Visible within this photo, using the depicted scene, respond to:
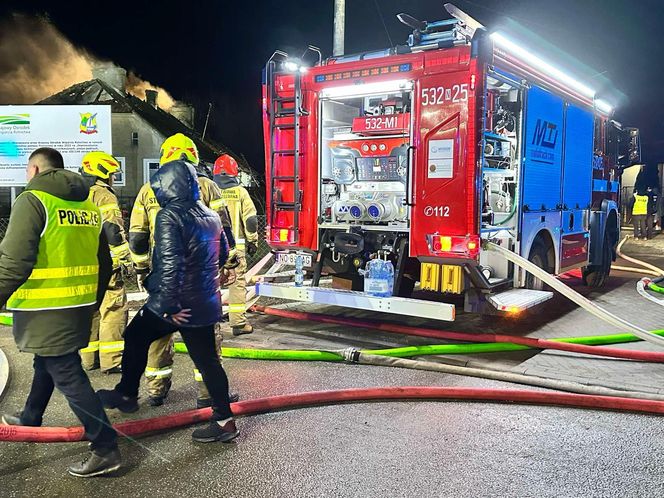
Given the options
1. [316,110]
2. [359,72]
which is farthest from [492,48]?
[316,110]

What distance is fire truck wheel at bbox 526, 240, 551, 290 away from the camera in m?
7.33

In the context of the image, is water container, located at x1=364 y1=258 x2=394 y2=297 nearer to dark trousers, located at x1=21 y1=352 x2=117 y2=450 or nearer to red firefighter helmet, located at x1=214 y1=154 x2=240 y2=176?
red firefighter helmet, located at x1=214 y1=154 x2=240 y2=176

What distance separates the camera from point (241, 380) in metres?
5.08

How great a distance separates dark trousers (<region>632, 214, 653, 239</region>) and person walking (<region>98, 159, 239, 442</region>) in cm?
1929

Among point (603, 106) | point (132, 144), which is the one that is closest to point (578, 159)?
point (603, 106)

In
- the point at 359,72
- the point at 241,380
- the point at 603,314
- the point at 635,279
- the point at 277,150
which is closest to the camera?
the point at 241,380

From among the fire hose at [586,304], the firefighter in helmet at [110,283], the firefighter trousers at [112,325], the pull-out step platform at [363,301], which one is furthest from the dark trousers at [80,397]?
the fire hose at [586,304]

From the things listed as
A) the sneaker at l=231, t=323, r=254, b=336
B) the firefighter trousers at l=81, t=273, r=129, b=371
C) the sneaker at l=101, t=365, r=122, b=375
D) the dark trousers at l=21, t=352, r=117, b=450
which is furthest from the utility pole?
the dark trousers at l=21, t=352, r=117, b=450

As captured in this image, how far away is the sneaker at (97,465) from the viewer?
337 cm

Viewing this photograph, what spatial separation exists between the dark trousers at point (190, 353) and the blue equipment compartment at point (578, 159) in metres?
5.97

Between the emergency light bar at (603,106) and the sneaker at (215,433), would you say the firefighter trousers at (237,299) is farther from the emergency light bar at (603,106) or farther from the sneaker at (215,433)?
the emergency light bar at (603,106)

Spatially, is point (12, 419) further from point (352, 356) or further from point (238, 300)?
point (238, 300)

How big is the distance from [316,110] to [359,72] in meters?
0.65

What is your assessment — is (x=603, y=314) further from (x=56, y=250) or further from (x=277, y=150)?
(x=56, y=250)
